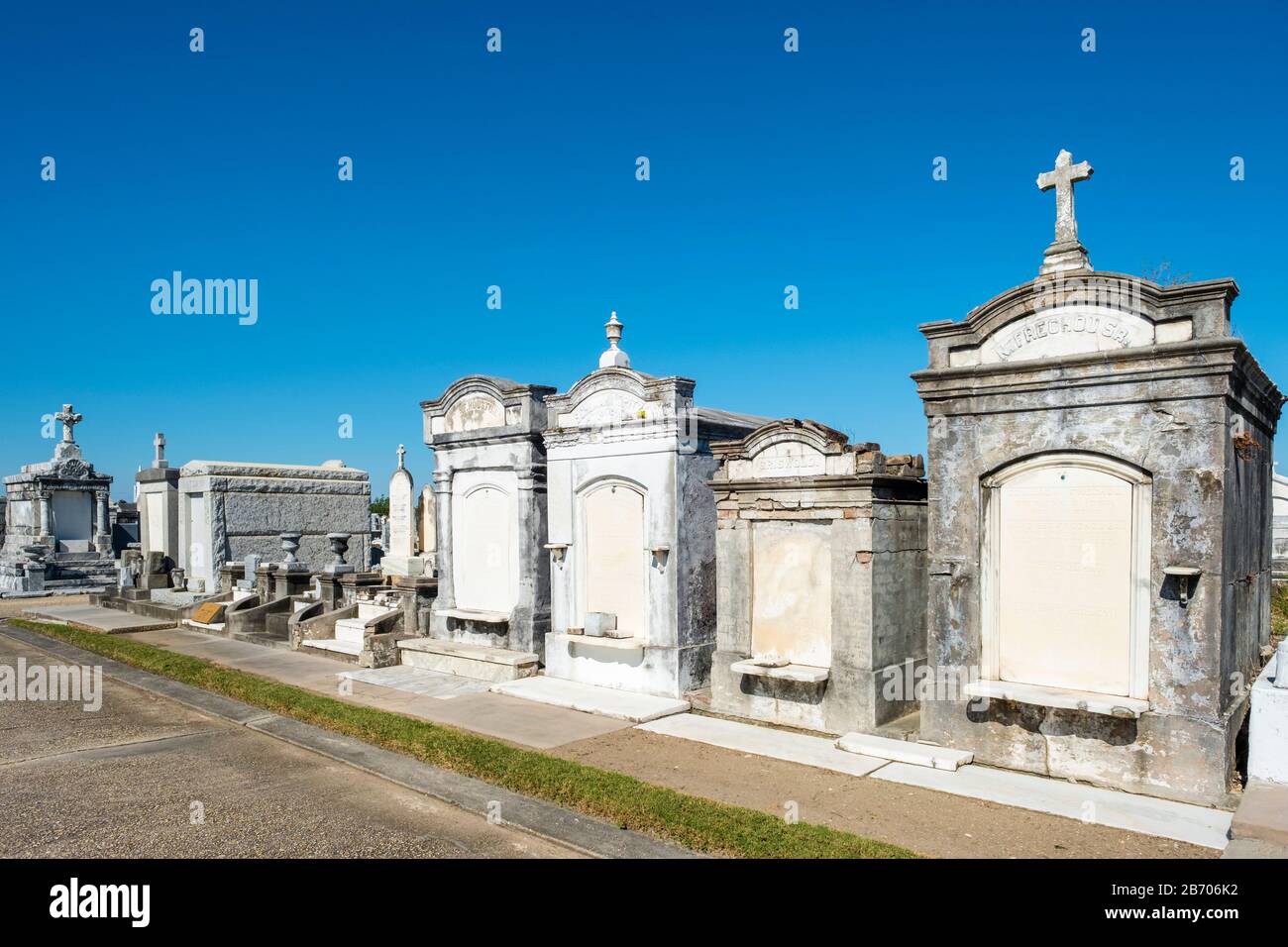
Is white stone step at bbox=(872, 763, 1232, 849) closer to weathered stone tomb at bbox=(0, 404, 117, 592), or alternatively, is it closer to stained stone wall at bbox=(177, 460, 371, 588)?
stained stone wall at bbox=(177, 460, 371, 588)

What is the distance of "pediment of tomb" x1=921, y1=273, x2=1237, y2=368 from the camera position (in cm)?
718

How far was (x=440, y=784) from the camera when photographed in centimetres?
767

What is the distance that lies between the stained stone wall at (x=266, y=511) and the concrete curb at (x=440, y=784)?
10.1 metres

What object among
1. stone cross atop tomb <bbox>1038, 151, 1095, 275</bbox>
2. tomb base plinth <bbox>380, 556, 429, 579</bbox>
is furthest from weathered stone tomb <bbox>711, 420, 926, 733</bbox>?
tomb base plinth <bbox>380, 556, 429, 579</bbox>

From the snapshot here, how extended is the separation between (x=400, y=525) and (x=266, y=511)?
4887 millimetres

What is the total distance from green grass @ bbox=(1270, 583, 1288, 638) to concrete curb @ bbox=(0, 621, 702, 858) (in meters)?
10.4

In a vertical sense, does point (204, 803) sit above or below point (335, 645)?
above

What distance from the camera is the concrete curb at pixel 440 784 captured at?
6.27 metres

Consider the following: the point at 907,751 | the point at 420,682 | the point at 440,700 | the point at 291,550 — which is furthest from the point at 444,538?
the point at 907,751

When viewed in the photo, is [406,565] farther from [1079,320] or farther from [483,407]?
[1079,320]

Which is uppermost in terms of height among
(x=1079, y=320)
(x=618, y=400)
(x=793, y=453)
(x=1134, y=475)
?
(x=1079, y=320)
